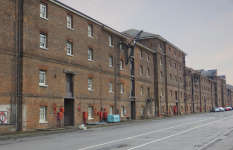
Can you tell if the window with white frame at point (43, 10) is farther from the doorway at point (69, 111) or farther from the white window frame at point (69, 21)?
the doorway at point (69, 111)

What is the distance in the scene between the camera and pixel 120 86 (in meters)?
35.7

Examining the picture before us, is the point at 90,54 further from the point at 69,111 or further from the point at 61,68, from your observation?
the point at 69,111

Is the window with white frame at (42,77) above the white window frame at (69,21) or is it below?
below

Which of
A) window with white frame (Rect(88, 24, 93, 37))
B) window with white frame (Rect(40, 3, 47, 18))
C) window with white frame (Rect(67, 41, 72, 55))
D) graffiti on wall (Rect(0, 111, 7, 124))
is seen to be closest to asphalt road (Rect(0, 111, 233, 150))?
graffiti on wall (Rect(0, 111, 7, 124))

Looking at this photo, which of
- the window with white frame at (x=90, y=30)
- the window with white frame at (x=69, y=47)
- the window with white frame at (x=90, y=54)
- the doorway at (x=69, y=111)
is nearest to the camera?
the doorway at (x=69, y=111)

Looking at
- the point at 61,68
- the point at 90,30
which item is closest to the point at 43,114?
the point at 61,68

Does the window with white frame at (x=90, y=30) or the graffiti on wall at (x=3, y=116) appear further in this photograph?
the window with white frame at (x=90, y=30)

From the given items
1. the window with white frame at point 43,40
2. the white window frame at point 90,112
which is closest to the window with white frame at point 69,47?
the window with white frame at point 43,40

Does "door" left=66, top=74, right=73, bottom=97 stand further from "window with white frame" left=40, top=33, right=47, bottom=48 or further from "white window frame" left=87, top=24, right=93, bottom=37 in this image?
"white window frame" left=87, top=24, right=93, bottom=37

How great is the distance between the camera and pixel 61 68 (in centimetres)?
2455

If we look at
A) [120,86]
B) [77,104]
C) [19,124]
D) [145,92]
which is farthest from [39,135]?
[145,92]

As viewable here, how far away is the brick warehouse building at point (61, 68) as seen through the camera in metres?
19.8

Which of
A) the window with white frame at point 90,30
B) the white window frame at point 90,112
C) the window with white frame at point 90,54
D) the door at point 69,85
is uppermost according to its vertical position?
the window with white frame at point 90,30

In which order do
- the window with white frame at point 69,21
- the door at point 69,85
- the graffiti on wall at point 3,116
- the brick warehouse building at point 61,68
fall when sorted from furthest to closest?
1. the window with white frame at point 69,21
2. the door at point 69,85
3. the brick warehouse building at point 61,68
4. the graffiti on wall at point 3,116
